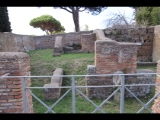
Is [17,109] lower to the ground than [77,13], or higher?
lower

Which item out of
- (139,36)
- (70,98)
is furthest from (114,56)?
(139,36)

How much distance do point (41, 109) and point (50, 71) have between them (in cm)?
271

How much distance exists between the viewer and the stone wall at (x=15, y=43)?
838 centimetres

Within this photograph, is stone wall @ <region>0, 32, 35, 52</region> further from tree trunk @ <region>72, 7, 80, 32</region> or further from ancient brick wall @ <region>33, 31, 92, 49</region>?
tree trunk @ <region>72, 7, 80, 32</region>

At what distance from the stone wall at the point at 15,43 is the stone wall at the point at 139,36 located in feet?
16.4

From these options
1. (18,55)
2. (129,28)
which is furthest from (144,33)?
(18,55)

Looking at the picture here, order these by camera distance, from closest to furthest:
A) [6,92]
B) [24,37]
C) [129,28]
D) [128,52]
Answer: [6,92]
[128,52]
[129,28]
[24,37]

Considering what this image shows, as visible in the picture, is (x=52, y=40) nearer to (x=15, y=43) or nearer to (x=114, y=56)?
(x=15, y=43)

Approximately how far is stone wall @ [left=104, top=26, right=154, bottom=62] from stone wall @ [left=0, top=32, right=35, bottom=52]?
4.99m

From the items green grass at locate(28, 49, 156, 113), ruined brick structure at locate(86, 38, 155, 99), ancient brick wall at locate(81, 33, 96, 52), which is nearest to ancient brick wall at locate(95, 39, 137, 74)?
ruined brick structure at locate(86, 38, 155, 99)

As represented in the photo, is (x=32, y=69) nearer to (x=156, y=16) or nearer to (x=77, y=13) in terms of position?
(x=156, y=16)

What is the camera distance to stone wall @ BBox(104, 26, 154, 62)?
9133 mm

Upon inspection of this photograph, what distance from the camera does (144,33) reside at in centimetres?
922

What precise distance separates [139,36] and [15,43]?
7453 millimetres
